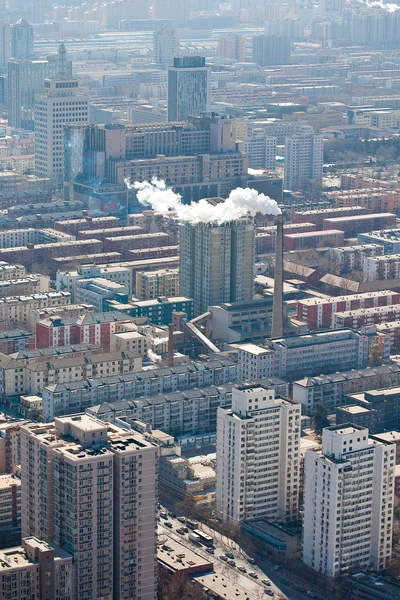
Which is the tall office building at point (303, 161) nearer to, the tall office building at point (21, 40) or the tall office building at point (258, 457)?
the tall office building at point (21, 40)

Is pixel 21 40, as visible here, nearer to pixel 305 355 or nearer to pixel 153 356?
pixel 153 356

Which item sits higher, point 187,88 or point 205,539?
point 187,88

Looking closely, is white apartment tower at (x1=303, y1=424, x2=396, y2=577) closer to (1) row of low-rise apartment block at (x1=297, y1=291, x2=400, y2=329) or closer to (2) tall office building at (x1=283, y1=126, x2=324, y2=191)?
(1) row of low-rise apartment block at (x1=297, y1=291, x2=400, y2=329)

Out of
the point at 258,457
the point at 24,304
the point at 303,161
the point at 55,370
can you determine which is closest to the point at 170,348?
the point at 55,370

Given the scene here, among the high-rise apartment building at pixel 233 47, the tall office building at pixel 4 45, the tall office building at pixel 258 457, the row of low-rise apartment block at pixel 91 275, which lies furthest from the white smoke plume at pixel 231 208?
the high-rise apartment building at pixel 233 47

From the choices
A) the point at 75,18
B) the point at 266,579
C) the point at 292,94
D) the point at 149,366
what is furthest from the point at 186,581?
the point at 75,18
